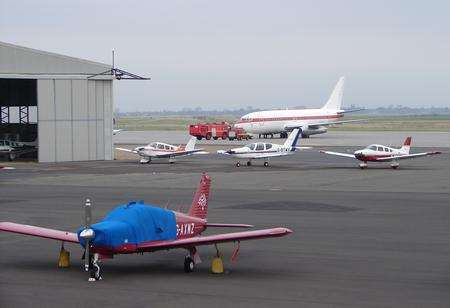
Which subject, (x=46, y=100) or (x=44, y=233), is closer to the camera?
(x=44, y=233)

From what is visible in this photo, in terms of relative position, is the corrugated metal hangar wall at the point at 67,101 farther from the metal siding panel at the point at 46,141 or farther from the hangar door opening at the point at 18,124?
the hangar door opening at the point at 18,124

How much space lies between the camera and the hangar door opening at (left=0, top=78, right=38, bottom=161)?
6781 cm

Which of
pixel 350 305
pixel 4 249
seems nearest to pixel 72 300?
pixel 350 305

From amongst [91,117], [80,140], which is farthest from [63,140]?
[91,117]

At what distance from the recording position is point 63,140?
6450cm

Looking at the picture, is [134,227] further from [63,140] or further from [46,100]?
[63,140]

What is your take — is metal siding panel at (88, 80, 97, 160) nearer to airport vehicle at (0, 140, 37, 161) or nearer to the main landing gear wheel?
airport vehicle at (0, 140, 37, 161)

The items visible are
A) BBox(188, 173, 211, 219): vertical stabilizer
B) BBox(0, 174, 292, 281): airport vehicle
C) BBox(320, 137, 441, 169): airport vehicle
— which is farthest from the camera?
BBox(320, 137, 441, 169): airport vehicle

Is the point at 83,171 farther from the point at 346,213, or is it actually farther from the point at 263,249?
the point at 263,249

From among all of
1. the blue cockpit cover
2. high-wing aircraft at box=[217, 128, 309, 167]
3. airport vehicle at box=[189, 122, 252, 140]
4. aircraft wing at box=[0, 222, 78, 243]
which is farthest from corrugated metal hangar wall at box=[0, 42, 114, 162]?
airport vehicle at box=[189, 122, 252, 140]

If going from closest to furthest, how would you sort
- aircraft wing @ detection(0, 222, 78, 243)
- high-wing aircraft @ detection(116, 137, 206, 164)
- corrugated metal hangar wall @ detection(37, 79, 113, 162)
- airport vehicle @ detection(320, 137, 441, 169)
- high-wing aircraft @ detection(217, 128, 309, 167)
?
1. aircraft wing @ detection(0, 222, 78, 243)
2. airport vehicle @ detection(320, 137, 441, 169)
3. high-wing aircraft @ detection(217, 128, 309, 167)
4. high-wing aircraft @ detection(116, 137, 206, 164)
5. corrugated metal hangar wall @ detection(37, 79, 113, 162)

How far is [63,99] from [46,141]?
3.60 metres

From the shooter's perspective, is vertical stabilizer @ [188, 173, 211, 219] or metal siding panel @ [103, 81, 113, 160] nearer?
vertical stabilizer @ [188, 173, 211, 219]

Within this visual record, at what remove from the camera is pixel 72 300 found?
1512 centimetres
